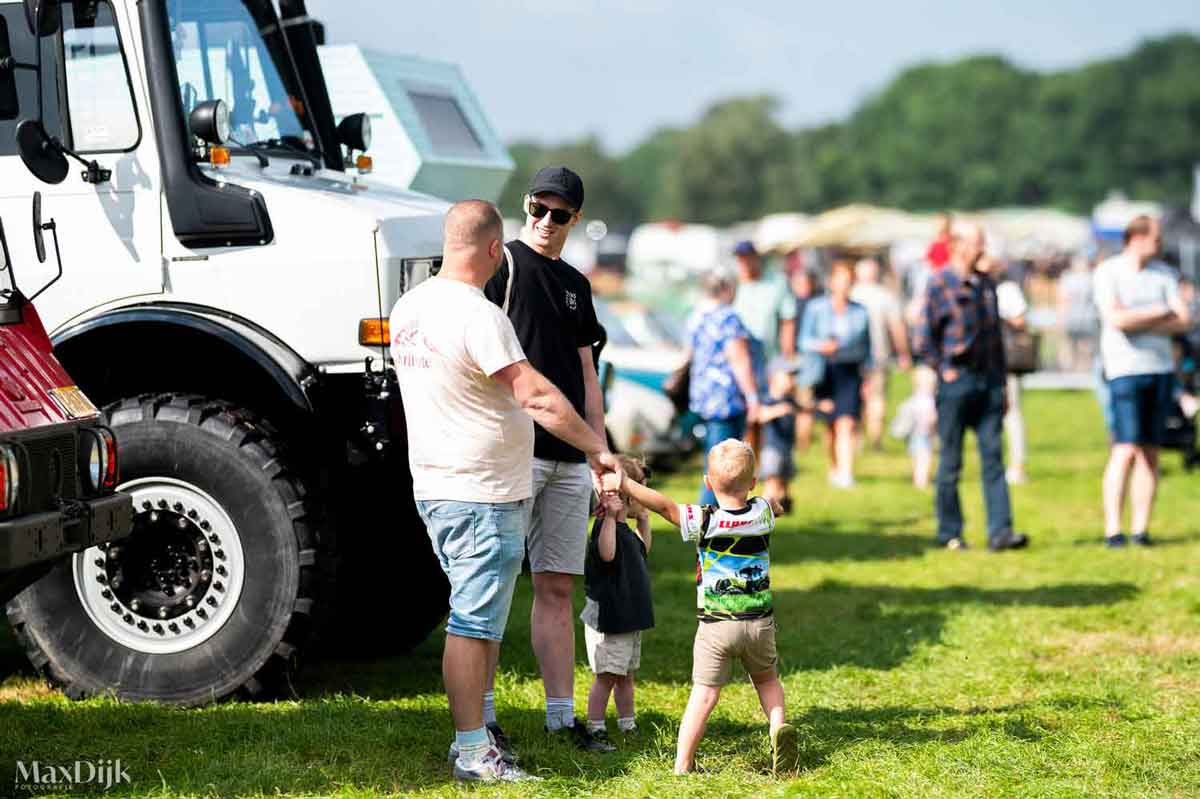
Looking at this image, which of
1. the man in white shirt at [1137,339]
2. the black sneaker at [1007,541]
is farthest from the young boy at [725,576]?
the man in white shirt at [1137,339]

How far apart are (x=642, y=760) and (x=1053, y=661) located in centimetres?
277

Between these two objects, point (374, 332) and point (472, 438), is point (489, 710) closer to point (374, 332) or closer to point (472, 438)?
point (472, 438)

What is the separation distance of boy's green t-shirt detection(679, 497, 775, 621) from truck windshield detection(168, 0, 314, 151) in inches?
108

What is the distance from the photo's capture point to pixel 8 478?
4.96m

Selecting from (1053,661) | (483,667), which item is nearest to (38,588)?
(483,667)

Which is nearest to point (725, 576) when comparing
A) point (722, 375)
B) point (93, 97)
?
point (93, 97)

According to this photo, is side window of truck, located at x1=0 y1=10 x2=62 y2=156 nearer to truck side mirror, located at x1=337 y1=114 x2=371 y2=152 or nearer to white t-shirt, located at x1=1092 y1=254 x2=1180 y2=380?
truck side mirror, located at x1=337 y1=114 x2=371 y2=152

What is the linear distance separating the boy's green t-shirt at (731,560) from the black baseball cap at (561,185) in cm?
121

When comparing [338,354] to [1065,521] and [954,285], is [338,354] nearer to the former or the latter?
[954,285]

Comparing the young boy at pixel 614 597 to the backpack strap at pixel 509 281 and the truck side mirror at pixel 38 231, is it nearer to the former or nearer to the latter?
the backpack strap at pixel 509 281

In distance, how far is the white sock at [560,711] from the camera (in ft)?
19.9

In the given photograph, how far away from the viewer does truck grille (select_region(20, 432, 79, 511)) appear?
509 cm

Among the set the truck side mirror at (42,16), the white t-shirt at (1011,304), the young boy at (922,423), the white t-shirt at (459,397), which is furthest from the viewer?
the young boy at (922,423)

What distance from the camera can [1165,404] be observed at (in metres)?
11.0
